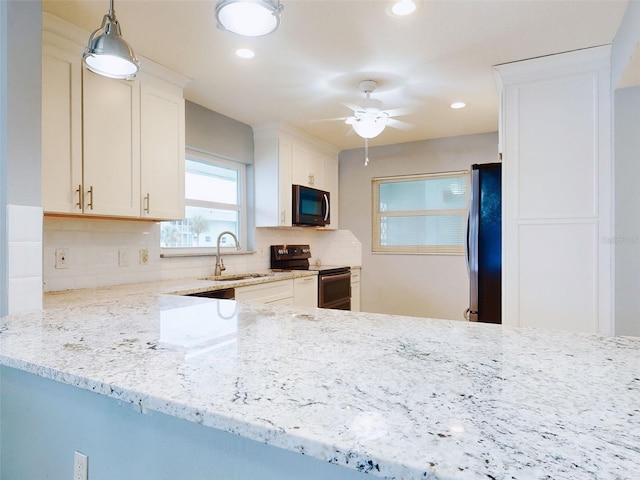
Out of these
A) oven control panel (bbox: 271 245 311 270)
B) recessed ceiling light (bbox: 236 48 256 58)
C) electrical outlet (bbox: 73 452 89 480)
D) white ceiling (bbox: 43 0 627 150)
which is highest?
white ceiling (bbox: 43 0 627 150)

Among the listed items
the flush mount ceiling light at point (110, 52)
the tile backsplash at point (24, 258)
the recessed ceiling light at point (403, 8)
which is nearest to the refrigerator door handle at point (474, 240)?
the recessed ceiling light at point (403, 8)

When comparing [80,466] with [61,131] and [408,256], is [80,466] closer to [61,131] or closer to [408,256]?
[61,131]

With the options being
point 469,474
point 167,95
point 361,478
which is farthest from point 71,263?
point 469,474

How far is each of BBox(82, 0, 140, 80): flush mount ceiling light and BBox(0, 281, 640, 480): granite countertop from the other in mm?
918

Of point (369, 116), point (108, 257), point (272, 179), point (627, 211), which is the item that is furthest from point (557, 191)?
point (108, 257)

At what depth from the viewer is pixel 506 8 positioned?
1891 mm

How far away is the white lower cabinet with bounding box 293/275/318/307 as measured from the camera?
358cm

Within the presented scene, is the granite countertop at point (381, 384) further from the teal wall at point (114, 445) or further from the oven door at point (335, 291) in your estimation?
the oven door at point (335, 291)

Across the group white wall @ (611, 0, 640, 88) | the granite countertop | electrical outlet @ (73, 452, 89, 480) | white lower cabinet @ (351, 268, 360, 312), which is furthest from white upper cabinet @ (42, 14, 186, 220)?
white wall @ (611, 0, 640, 88)

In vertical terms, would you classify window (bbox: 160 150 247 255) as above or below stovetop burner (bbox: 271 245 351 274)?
above

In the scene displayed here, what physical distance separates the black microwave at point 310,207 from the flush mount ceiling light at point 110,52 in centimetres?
250

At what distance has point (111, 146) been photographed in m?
2.25

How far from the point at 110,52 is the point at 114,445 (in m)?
1.23

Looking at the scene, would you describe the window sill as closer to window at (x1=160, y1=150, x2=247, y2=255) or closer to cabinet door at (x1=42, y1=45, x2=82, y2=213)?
window at (x1=160, y1=150, x2=247, y2=255)
